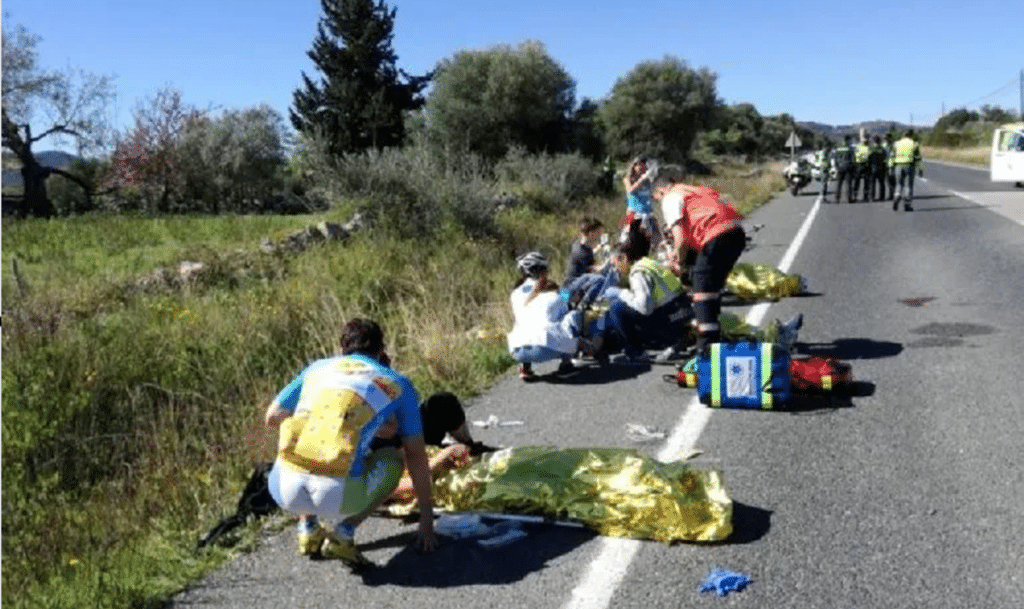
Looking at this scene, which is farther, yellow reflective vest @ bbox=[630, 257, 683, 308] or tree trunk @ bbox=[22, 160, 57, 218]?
tree trunk @ bbox=[22, 160, 57, 218]

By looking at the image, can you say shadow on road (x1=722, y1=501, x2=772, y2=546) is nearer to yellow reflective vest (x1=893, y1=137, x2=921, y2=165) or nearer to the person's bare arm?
the person's bare arm

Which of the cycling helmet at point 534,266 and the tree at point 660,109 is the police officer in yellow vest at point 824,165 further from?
the tree at point 660,109

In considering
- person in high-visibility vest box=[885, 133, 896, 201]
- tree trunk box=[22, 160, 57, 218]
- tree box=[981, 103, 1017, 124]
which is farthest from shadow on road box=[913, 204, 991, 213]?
tree box=[981, 103, 1017, 124]

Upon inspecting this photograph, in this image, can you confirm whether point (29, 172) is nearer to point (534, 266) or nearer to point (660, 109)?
point (534, 266)

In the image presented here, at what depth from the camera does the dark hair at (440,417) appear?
5590 millimetres

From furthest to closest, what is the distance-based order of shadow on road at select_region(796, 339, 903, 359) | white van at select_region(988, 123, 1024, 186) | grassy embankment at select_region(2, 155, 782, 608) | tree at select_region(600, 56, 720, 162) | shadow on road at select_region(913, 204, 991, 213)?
tree at select_region(600, 56, 720, 162) < white van at select_region(988, 123, 1024, 186) < shadow on road at select_region(913, 204, 991, 213) < shadow on road at select_region(796, 339, 903, 359) < grassy embankment at select_region(2, 155, 782, 608)

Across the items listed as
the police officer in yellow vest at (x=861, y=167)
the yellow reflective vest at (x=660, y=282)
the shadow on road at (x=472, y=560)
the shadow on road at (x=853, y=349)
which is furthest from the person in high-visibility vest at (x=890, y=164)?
the shadow on road at (x=472, y=560)

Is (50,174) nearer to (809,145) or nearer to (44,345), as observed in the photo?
(44,345)

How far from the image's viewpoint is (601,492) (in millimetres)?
4855

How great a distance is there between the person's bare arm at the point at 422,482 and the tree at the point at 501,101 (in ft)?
134

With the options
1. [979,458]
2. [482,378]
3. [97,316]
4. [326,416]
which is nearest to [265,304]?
[97,316]

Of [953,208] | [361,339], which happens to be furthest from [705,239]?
[953,208]

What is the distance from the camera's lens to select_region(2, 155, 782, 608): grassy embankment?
5.24 m

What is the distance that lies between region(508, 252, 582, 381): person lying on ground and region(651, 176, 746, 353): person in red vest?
1059 millimetres
